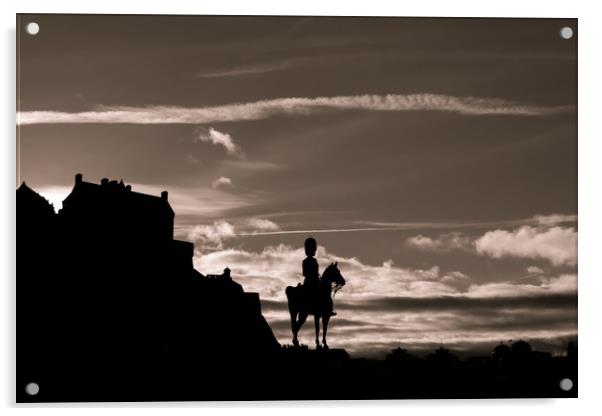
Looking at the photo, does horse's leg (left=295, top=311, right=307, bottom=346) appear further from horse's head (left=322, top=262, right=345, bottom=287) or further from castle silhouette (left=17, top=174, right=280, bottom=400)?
horse's head (left=322, top=262, right=345, bottom=287)

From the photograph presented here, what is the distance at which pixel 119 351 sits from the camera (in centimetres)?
846

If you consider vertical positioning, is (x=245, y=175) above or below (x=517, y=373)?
above

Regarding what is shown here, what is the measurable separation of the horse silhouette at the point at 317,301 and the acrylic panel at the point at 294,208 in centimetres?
2

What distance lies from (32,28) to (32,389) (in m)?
3.04

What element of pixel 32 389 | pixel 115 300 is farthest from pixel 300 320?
pixel 32 389

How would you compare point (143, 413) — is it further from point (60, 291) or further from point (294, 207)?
point (294, 207)

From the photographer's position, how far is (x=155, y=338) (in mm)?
8516

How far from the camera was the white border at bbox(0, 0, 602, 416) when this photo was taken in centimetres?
837

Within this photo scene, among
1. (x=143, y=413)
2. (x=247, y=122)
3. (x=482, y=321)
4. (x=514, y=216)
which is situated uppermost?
(x=247, y=122)

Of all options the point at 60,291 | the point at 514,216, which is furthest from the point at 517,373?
the point at 60,291

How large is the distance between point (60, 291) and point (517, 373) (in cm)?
394

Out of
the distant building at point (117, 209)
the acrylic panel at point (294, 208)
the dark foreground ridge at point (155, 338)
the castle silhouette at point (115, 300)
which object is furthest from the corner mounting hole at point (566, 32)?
the distant building at point (117, 209)
